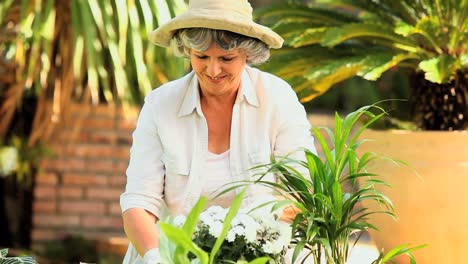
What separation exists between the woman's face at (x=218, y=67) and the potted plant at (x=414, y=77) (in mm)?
1768

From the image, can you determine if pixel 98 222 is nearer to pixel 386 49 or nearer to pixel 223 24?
pixel 386 49

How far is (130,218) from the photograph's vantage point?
309 centimetres

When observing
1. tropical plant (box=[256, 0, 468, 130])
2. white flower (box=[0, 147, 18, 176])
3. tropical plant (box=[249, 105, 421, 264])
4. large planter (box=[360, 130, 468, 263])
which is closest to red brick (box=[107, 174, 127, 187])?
white flower (box=[0, 147, 18, 176])

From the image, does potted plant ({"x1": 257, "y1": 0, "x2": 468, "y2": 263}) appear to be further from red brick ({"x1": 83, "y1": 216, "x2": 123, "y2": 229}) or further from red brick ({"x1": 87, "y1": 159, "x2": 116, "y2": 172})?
red brick ({"x1": 83, "y1": 216, "x2": 123, "y2": 229})

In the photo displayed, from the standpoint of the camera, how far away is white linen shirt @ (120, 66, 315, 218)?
3.16 metres

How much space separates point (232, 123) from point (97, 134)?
12.3 feet

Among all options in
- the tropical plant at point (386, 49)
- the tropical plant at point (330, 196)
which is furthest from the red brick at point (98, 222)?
the tropical plant at point (330, 196)

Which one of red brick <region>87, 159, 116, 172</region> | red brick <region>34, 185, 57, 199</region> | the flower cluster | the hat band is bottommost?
red brick <region>34, 185, 57, 199</region>

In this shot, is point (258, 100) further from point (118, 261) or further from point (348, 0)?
point (118, 261)

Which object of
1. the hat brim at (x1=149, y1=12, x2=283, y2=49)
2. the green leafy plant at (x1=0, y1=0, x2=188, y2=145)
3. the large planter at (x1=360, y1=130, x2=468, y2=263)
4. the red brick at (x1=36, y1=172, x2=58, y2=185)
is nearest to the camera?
the hat brim at (x1=149, y1=12, x2=283, y2=49)

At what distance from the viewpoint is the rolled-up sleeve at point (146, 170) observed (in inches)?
123

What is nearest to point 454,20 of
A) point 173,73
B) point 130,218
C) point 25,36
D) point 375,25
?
point 375,25

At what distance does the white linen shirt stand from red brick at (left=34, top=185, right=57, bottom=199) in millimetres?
3732

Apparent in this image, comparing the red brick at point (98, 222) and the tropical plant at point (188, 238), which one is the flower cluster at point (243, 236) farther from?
the red brick at point (98, 222)
